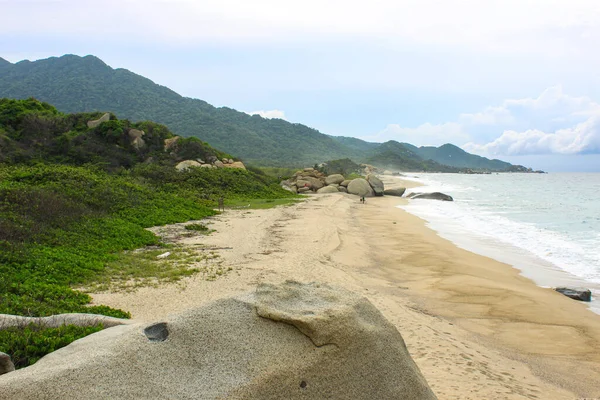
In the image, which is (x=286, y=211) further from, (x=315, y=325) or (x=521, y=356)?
(x=315, y=325)

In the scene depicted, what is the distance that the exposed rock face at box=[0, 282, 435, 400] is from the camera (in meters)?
3.23

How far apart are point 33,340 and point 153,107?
125605mm

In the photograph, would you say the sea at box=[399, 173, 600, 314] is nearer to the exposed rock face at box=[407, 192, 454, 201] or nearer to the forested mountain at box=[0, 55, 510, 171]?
the exposed rock face at box=[407, 192, 454, 201]

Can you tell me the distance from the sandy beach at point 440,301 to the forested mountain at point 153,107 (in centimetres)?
8086

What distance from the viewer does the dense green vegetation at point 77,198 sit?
8655 millimetres

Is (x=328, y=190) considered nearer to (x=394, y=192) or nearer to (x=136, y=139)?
(x=394, y=192)

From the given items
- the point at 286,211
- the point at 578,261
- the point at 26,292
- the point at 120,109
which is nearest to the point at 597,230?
the point at 578,261

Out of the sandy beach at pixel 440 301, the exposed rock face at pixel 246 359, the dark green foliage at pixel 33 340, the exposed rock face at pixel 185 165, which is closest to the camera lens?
the exposed rock face at pixel 246 359

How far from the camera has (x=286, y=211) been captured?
25.1 meters

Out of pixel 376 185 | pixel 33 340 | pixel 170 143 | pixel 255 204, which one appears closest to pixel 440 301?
pixel 33 340

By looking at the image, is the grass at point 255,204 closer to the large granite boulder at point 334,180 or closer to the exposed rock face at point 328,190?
the exposed rock face at point 328,190

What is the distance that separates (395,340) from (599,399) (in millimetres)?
3582

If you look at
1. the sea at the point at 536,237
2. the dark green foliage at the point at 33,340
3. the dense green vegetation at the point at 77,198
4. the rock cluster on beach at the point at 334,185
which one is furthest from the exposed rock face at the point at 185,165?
the dark green foliage at the point at 33,340

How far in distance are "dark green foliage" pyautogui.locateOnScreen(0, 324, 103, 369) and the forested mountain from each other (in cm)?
9076
